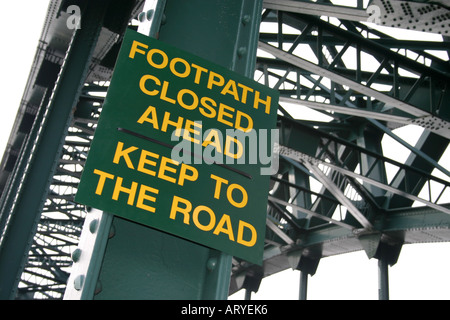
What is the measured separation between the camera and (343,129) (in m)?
18.7

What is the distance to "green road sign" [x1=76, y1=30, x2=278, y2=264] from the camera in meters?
3.57

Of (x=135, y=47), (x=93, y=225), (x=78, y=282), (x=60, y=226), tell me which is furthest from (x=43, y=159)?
(x=60, y=226)

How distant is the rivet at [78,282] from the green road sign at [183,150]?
1.42ft

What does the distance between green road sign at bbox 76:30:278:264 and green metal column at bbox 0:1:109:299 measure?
21.6ft

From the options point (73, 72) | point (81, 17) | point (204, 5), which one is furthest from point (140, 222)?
point (81, 17)

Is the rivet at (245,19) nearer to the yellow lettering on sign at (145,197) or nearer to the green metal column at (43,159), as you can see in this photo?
the yellow lettering on sign at (145,197)

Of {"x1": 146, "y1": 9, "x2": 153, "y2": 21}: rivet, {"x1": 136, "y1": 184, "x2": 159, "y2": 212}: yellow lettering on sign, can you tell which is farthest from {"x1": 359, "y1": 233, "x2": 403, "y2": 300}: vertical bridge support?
{"x1": 136, "y1": 184, "x2": 159, "y2": 212}: yellow lettering on sign

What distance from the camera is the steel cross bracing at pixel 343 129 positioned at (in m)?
11.9

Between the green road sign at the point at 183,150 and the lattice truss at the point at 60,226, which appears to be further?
the lattice truss at the point at 60,226

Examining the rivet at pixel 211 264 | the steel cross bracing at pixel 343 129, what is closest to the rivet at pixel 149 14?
the rivet at pixel 211 264

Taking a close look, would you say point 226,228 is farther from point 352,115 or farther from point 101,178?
point 352,115

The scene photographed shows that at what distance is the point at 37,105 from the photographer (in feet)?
52.5

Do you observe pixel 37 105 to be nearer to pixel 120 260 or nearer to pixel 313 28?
pixel 313 28

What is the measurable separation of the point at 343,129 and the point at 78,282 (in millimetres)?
16146
